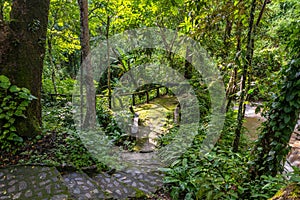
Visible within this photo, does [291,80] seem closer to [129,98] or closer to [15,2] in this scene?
[15,2]

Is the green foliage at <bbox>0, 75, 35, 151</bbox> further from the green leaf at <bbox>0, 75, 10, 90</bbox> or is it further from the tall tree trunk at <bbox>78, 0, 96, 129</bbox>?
the tall tree trunk at <bbox>78, 0, 96, 129</bbox>

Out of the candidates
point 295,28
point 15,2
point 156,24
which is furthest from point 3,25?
point 156,24

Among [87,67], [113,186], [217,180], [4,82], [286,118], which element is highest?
[87,67]

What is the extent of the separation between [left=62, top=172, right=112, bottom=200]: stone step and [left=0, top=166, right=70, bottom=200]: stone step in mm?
151

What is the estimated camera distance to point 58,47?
367 inches

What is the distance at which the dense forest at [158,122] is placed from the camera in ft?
9.68

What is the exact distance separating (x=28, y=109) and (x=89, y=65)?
1.63 meters

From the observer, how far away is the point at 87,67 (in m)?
5.17

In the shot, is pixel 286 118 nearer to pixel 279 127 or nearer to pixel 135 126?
pixel 279 127

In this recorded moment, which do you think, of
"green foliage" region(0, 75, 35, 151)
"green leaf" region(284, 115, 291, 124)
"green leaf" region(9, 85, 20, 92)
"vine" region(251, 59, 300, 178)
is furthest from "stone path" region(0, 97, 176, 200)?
"green leaf" region(284, 115, 291, 124)

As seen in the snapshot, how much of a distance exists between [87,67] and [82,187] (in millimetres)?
2796

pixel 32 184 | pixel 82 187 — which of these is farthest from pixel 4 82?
pixel 82 187

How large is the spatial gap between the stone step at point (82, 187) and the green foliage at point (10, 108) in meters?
1.41

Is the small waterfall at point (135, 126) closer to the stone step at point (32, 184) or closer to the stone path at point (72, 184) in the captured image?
the stone path at point (72, 184)
